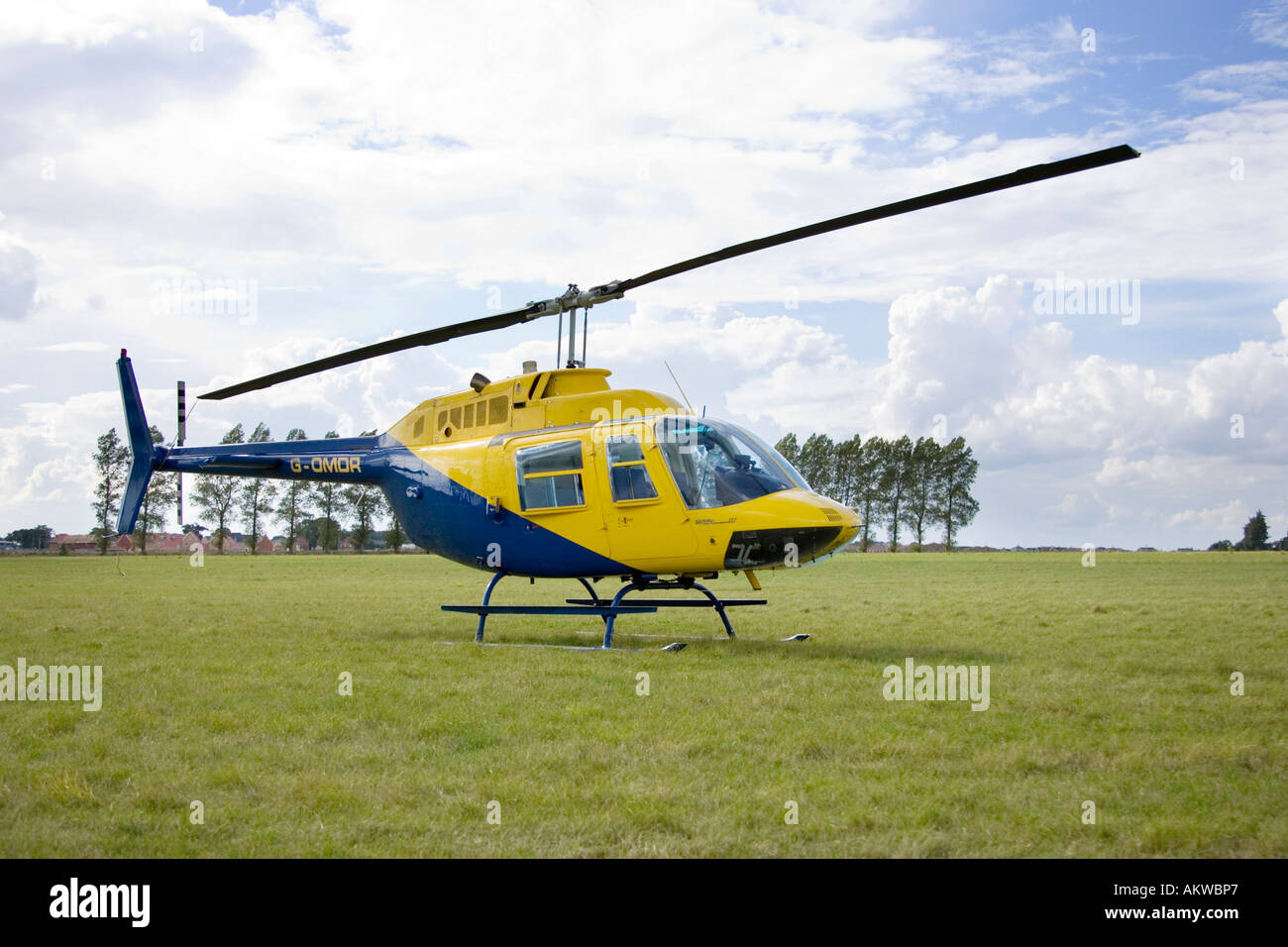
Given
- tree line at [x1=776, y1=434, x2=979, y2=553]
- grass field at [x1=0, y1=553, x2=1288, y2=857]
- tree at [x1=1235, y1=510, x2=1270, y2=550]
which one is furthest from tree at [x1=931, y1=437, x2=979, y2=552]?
grass field at [x1=0, y1=553, x2=1288, y2=857]

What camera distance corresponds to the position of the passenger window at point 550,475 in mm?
12945

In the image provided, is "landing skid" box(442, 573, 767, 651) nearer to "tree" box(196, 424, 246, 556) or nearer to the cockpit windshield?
the cockpit windshield

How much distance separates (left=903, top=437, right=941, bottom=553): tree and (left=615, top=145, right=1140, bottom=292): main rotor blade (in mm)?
70795

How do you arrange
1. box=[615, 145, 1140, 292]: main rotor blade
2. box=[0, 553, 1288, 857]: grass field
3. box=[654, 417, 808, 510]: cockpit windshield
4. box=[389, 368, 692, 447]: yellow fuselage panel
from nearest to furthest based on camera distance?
box=[0, 553, 1288, 857]: grass field → box=[615, 145, 1140, 292]: main rotor blade → box=[654, 417, 808, 510]: cockpit windshield → box=[389, 368, 692, 447]: yellow fuselage panel

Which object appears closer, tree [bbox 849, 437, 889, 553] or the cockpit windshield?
the cockpit windshield

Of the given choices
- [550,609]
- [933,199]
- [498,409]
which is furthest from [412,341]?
[933,199]

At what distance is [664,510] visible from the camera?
12.2m

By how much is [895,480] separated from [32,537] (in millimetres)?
81084

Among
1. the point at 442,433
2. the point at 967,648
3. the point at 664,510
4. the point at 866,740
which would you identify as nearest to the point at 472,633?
the point at 442,433

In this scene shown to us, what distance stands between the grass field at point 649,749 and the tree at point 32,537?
92425mm

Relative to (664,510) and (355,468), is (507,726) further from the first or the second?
(355,468)

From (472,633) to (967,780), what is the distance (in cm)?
1023

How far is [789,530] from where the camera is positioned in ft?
37.1

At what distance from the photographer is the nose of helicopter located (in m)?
11.3
